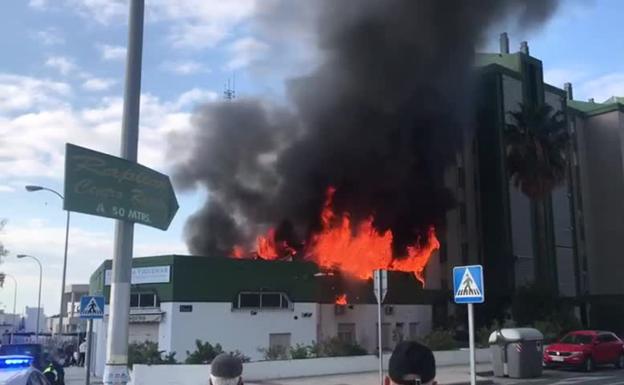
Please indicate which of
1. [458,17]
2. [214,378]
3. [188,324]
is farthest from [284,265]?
[214,378]

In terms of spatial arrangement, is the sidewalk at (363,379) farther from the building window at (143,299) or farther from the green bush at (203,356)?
the building window at (143,299)

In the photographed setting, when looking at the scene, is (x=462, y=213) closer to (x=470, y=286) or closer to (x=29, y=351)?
(x=29, y=351)

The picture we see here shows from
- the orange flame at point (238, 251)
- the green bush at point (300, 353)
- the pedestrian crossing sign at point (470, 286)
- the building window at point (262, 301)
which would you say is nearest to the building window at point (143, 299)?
the building window at point (262, 301)

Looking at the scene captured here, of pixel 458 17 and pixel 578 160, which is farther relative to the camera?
pixel 578 160

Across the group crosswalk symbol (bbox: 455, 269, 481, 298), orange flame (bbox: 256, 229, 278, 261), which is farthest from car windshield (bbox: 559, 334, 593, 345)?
orange flame (bbox: 256, 229, 278, 261)

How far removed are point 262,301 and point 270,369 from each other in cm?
667

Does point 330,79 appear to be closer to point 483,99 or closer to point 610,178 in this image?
point 483,99

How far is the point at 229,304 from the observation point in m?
25.9

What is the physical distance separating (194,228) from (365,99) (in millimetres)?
12378

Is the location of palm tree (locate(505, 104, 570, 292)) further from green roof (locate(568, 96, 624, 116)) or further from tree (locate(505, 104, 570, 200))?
green roof (locate(568, 96, 624, 116))

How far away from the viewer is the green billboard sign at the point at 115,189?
246 inches

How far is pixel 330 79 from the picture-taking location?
3925 cm

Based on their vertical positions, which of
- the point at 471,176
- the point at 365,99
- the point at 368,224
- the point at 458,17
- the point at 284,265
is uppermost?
the point at 458,17

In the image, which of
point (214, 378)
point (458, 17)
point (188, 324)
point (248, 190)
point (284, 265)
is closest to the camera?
point (214, 378)
